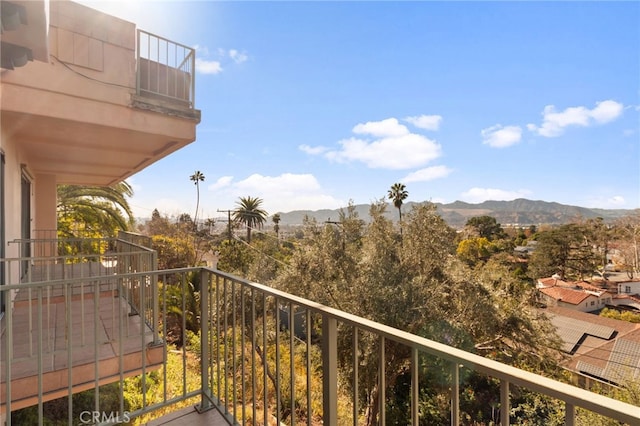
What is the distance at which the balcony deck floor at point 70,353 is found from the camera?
2221 mm

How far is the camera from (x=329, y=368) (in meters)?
1.33

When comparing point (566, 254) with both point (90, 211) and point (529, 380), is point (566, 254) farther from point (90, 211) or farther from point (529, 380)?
point (529, 380)

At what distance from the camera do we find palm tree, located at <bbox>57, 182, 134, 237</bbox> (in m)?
9.72

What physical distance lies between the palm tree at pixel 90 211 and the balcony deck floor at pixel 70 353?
681 centimetres

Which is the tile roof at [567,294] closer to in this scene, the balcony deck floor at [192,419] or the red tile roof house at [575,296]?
the red tile roof house at [575,296]

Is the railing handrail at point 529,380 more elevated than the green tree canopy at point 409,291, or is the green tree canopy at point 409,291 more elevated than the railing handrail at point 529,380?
the railing handrail at point 529,380

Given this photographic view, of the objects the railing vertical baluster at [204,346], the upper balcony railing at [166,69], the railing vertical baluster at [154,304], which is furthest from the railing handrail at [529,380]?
the upper balcony railing at [166,69]

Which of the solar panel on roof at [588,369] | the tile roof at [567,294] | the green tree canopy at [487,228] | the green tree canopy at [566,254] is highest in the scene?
the green tree canopy at [487,228]

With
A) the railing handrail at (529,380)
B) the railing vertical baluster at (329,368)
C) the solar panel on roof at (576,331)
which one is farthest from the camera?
the solar panel on roof at (576,331)

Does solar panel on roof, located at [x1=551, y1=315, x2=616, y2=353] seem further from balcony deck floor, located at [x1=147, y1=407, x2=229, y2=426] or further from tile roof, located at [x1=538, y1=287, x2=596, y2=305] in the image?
balcony deck floor, located at [x1=147, y1=407, x2=229, y2=426]

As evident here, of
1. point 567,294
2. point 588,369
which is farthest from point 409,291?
point 567,294

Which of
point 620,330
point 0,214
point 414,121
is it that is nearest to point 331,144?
point 414,121

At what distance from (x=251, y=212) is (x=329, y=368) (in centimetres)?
2838

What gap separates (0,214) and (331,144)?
45147 millimetres
